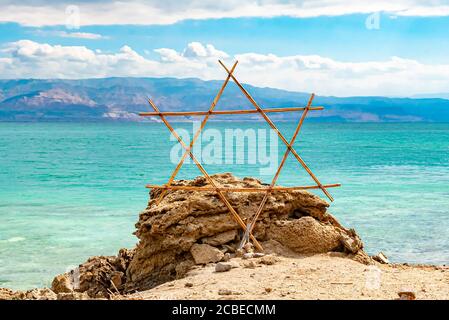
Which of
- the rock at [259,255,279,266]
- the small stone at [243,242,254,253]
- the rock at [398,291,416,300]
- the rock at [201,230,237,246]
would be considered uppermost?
the rock at [201,230,237,246]

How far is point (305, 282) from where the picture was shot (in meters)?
8.65

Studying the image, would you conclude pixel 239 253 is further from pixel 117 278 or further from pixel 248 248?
pixel 117 278

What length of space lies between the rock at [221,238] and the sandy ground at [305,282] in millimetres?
633

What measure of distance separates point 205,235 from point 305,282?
2388 mm

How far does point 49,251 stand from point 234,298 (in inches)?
418

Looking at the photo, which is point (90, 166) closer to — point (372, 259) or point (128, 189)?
point (128, 189)

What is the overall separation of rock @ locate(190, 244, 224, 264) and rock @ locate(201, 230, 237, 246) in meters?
0.16

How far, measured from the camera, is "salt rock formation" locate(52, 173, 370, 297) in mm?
10453

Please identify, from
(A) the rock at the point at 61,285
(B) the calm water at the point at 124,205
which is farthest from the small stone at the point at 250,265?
(B) the calm water at the point at 124,205

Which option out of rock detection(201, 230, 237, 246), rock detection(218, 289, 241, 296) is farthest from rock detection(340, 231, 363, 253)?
rock detection(218, 289, 241, 296)

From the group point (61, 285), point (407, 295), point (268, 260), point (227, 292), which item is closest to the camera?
→ point (407, 295)

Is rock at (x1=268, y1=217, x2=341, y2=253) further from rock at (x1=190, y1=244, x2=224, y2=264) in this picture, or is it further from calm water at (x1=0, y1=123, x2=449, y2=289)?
calm water at (x1=0, y1=123, x2=449, y2=289)

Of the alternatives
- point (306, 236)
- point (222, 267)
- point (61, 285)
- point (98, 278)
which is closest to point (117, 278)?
point (98, 278)

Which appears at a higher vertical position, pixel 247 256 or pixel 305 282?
pixel 247 256
